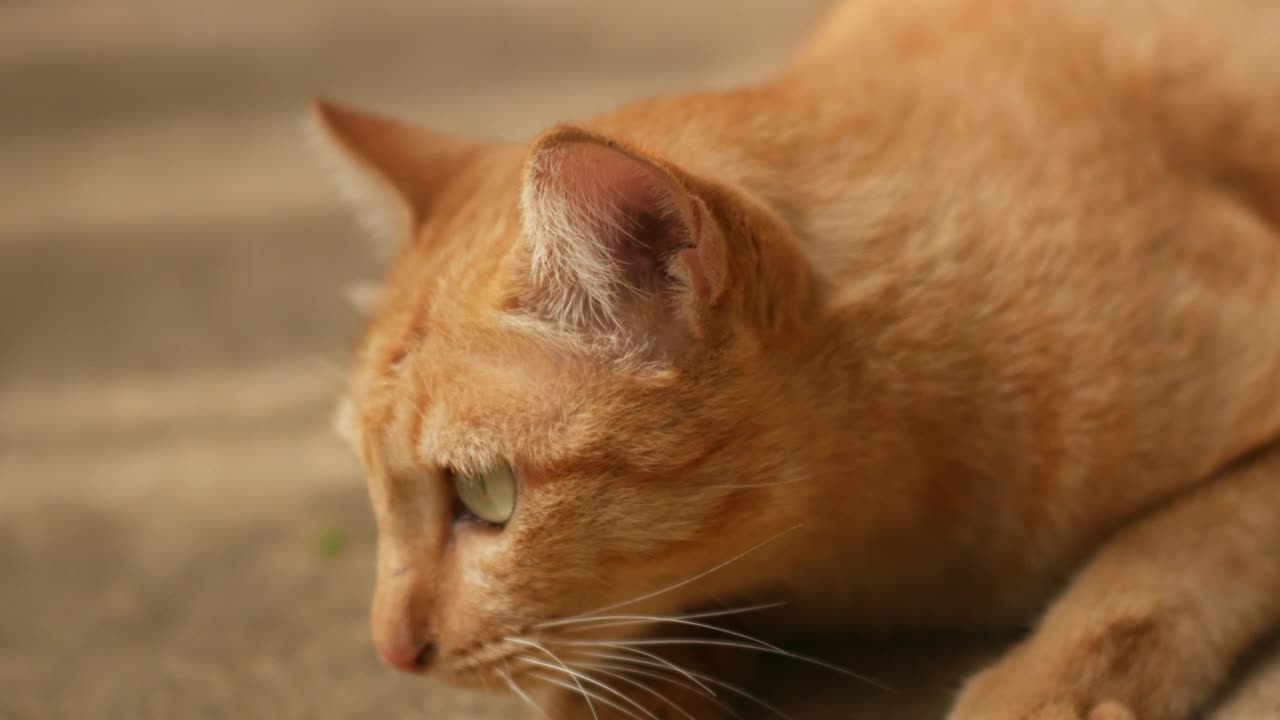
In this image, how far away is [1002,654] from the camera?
148cm

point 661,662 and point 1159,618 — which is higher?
point 1159,618

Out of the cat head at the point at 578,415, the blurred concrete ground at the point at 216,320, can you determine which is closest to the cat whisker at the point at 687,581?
the cat head at the point at 578,415

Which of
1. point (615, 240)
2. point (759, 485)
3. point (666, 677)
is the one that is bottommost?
point (666, 677)

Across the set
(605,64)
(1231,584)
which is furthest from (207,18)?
(1231,584)

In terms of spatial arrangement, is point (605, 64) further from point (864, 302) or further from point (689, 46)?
point (864, 302)

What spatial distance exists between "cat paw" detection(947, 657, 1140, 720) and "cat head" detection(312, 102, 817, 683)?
25 centimetres

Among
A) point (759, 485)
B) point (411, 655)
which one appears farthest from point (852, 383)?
point (411, 655)

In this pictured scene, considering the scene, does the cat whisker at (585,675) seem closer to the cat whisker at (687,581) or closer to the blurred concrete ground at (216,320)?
the cat whisker at (687,581)

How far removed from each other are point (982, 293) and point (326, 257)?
76.3 inches

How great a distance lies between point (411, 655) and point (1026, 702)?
0.61 meters

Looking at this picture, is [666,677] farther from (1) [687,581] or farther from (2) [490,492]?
(2) [490,492]

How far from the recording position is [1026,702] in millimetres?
1288

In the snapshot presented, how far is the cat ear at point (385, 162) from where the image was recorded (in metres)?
1.65

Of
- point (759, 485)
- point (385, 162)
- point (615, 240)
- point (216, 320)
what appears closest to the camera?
point (615, 240)
